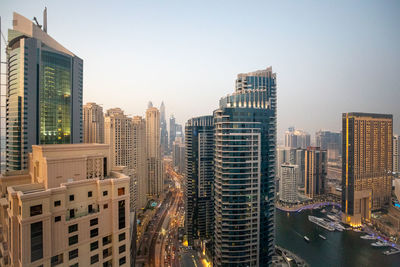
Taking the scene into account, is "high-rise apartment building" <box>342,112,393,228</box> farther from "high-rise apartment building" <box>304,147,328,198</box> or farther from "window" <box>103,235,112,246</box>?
"window" <box>103,235,112,246</box>

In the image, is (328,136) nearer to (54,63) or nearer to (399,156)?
(399,156)

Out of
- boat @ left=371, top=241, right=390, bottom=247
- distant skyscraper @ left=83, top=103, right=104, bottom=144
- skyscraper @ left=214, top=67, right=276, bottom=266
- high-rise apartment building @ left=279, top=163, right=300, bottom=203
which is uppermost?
distant skyscraper @ left=83, top=103, right=104, bottom=144

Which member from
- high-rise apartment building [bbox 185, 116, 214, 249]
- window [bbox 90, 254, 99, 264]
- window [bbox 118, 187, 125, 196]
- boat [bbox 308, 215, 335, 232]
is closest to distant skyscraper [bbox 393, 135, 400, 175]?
boat [bbox 308, 215, 335, 232]

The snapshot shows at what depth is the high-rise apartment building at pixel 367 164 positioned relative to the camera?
5000cm

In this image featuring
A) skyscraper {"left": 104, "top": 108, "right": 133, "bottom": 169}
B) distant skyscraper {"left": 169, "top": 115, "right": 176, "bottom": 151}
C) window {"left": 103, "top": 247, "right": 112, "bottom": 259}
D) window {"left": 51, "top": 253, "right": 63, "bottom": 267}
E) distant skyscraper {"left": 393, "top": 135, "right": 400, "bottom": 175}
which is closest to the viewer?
window {"left": 51, "top": 253, "right": 63, "bottom": 267}

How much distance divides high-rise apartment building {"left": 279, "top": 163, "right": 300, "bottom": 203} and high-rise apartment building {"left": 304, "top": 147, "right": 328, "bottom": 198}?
11339 mm

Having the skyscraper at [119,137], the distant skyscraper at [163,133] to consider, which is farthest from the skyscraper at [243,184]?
the distant skyscraper at [163,133]

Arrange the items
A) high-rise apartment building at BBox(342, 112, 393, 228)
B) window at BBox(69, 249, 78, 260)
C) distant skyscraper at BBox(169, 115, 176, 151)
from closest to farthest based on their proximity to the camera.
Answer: window at BBox(69, 249, 78, 260) < high-rise apartment building at BBox(342, 112, 393, 228) < distant skyscraper at BBox(169, 115, 176, 151)

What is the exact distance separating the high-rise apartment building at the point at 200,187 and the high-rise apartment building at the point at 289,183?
3433 cm

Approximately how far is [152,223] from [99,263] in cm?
4539

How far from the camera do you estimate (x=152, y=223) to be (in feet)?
161

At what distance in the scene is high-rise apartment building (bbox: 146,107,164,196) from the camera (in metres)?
66.6

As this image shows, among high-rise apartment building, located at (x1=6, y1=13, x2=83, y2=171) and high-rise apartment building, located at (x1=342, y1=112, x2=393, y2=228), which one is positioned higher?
high-rise apartment building, located at (x1=6, y1=13, x2=83, y2=171)

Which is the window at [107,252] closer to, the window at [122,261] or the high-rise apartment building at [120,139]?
the window at [122,261]
